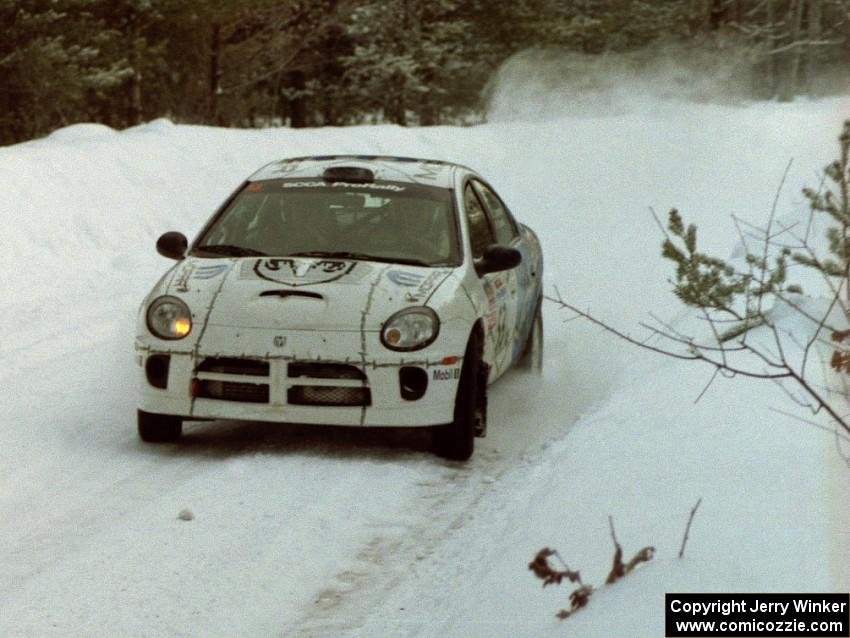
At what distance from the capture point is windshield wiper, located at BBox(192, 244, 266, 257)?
24.7 ft

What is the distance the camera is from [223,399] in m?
6.81

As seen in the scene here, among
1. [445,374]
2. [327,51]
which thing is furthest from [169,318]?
[327,51]

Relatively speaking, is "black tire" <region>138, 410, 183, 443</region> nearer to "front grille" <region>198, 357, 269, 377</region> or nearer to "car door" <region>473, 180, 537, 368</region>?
"front grille" <region>198, 357, 269, 377</region>

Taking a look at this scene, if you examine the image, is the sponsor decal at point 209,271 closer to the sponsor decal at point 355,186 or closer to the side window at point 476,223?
the sponsor decal at point 355,186

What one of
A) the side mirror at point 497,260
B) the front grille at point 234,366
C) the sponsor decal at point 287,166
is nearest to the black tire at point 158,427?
the front grille at point 234,366

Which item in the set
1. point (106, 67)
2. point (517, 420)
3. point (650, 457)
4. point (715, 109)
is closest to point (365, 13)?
point (715, 109)

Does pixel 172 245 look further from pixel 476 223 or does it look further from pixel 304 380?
pixel 476 223

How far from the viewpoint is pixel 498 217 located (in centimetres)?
901

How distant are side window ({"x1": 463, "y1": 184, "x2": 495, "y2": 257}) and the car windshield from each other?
0.54 ft

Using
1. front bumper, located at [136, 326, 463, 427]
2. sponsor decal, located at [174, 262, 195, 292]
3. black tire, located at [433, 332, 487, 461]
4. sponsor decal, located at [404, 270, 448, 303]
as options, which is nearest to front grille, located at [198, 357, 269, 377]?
front bumper, located at [136, 326, 463, 427]

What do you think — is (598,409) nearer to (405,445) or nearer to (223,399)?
(405,445)

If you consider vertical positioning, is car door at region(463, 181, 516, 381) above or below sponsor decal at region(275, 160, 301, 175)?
below

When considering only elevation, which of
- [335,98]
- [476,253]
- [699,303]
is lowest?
[335,98]

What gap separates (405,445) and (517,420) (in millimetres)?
1281
